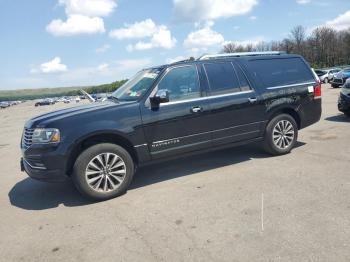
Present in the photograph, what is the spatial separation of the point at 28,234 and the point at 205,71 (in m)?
3.57

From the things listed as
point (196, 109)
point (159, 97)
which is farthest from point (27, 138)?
point (196, 109)

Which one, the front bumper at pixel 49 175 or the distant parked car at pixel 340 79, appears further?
the distant parked car at pixel 340 79

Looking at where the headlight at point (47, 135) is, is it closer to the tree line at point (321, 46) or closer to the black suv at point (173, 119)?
the black suv at point (173, 119)

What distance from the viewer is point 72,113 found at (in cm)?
512

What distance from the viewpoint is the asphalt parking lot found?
339 cm

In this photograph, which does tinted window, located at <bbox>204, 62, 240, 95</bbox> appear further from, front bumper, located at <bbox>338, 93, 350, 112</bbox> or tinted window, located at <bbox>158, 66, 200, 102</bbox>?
front bumper, located at <bbox>338, 93, 350, 112</bbox>

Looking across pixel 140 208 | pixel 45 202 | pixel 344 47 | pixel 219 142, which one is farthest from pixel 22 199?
pixel 344 47

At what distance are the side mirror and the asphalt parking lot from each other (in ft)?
4.23

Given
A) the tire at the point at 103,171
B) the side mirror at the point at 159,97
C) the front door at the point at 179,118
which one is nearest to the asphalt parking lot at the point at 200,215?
the tire at the point at 103,171

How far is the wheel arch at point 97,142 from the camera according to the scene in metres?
4.90

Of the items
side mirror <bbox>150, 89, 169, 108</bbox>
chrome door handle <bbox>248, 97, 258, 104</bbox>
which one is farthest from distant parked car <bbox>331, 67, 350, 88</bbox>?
side mirror <bbox>150, 89, 169, 108</bbox>

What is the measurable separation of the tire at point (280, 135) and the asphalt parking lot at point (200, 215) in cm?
19

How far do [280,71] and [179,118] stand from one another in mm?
2546

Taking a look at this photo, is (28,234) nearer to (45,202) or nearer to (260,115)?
(45,202)
